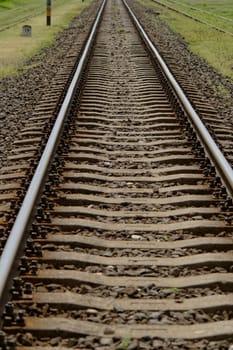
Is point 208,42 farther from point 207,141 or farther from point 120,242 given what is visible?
point 120,242

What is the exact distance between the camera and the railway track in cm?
383

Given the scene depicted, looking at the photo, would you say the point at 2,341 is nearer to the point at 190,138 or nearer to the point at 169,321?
the point at 169,321

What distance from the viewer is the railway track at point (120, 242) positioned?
383 centimetres

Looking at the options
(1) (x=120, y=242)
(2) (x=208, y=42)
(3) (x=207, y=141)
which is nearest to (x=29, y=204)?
(1) (x=120, y=242)

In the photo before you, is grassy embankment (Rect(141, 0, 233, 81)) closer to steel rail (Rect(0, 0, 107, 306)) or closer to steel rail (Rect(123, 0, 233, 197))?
steel rail (Rect(123, 0, 233, 197))

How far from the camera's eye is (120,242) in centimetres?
511

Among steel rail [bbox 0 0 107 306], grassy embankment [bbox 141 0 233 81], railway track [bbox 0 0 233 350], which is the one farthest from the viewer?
grassy embankment [bbox 141 0 233 81]

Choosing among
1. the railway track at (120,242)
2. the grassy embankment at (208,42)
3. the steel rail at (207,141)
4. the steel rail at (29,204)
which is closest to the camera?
the railway track at (120,242)

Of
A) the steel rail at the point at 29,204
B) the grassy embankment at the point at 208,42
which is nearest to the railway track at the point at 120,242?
the steel rail at the point at 29,204

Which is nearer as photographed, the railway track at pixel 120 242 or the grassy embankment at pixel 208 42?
the railway track at pixel 120 242

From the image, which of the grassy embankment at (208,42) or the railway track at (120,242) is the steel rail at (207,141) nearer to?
the railway track at (120,242)

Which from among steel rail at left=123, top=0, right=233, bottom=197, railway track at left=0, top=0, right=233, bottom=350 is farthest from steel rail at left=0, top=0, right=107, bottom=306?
steel rail at left=123, top=0, right=233, bottom=197

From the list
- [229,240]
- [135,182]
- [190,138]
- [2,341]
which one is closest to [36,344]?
[2,341]

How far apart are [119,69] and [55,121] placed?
6730 millimetres
